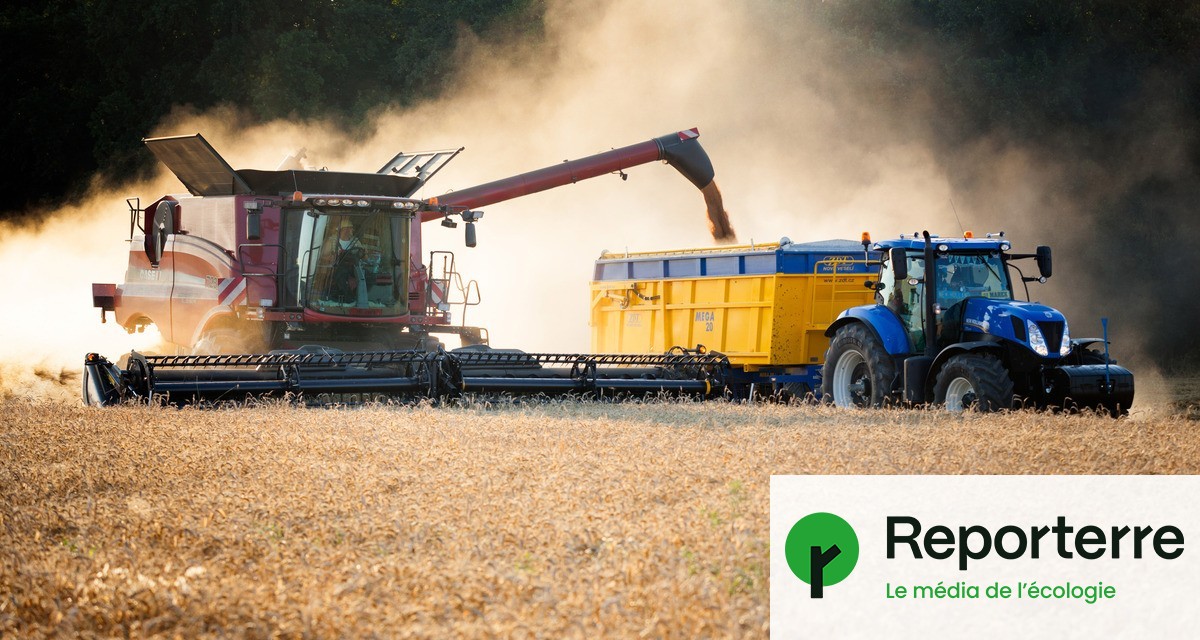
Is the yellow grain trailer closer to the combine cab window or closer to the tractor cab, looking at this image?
the tractor cab

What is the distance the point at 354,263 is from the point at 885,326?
5570 mm

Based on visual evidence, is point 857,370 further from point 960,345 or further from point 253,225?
point 253,225

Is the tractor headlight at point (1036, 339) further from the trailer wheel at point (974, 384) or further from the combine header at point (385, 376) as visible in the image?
the combine header at point (385, 376)

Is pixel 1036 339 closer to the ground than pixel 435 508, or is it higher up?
higher up

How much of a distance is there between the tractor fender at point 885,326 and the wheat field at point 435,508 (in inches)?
49.1

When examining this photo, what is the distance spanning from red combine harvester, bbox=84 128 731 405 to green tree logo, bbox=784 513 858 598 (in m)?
7.83

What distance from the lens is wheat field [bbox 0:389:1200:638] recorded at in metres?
4.57

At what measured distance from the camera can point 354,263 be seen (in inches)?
548

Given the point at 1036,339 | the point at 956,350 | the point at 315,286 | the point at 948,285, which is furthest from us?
the point at 315,286

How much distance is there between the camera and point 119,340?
16.5 m

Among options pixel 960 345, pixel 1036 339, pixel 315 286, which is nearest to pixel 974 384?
pixel 960 345

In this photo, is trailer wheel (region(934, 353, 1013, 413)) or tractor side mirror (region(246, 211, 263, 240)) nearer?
trailer wheel (region(934, 353, 1013, 413))

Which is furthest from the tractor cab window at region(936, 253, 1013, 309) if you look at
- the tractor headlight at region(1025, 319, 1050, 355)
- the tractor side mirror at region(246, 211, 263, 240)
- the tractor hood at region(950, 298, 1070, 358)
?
the tractor side mirror at region(246, 211, 263, 240)

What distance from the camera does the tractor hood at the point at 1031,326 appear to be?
11.2m
